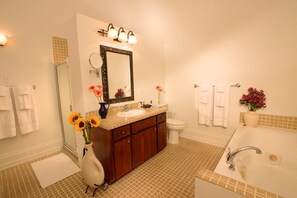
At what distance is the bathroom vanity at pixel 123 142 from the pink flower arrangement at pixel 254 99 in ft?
4.77

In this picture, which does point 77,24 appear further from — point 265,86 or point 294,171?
point 294,171

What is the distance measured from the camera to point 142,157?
216 cm

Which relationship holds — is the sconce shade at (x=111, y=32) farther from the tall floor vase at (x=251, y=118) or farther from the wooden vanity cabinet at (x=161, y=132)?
the tall floor vase at (x=251, y=118)

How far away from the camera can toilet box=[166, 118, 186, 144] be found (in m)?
2.74

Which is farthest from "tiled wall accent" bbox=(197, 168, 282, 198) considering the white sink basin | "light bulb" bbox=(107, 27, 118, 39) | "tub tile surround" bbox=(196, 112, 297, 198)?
"light bulb" bbox=(107, 27, 118, 39)

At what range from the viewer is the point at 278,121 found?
219 cm

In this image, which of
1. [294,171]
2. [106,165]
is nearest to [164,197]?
[106,165]

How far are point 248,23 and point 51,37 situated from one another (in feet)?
10.9

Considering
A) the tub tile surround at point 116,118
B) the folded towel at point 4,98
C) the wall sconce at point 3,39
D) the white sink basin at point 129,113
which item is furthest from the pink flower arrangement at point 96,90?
the wall sconce at point 3,39

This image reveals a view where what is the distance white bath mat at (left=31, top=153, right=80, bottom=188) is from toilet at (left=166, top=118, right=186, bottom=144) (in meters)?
1.71

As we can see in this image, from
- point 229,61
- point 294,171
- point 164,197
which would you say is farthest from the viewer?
point 229,61

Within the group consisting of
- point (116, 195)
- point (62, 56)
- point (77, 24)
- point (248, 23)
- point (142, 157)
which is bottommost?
point (116, 195)

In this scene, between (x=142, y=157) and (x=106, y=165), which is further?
(x=142, y=157)

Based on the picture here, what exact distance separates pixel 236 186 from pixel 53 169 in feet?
7.95
